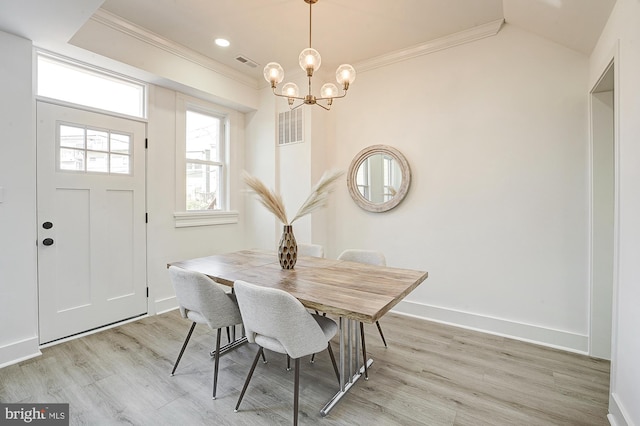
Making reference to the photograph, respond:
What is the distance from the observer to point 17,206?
230 cm

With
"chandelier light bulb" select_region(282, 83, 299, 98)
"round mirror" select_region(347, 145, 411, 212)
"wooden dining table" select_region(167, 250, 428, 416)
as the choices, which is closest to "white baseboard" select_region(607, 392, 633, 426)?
"wooden dining table" select_region(167, 250, 428, 416)

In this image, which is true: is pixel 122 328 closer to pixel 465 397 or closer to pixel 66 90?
pixel 66 90

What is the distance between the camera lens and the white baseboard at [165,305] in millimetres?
3371

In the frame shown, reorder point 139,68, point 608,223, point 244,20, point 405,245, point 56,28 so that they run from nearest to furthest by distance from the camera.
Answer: point 56,28, point 608,223, point 244,20, point 139,68, point 405,245

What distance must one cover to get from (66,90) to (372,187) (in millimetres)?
3206

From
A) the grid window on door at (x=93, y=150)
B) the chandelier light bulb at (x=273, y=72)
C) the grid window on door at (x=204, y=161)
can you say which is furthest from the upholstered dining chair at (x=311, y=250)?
the grid window on door at (x=93, y=150)

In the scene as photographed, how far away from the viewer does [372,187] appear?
141 inches

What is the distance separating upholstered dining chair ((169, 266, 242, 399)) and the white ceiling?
6.12 ft

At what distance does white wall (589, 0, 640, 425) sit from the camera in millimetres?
1461

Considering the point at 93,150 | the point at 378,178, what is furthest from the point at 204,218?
the point at 378,178

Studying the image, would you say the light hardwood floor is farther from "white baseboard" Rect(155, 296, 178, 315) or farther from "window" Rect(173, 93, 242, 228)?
"window" Rect(173, 93, 242, 228)

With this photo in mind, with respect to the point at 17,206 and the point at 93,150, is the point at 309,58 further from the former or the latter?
the point at 17,206

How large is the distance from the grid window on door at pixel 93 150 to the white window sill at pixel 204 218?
0.75 metres

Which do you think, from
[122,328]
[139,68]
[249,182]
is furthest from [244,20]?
[122,328]
